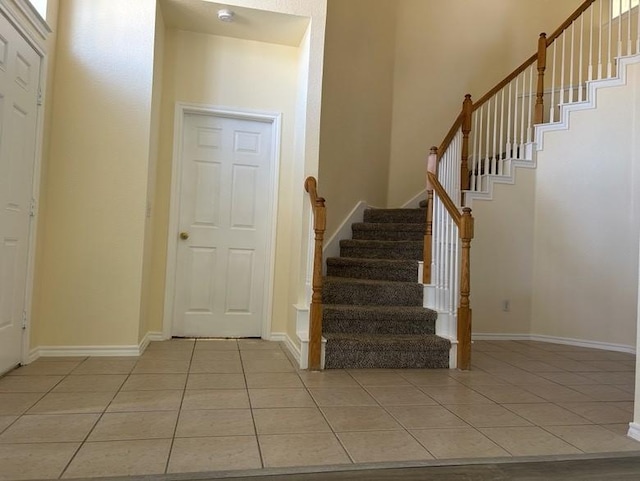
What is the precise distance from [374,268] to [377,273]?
5 cm

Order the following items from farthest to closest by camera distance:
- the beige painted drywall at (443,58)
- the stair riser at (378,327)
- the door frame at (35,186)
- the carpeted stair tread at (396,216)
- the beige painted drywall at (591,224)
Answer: the beige painted drywall at (443,58) → the carpeted stair tread at (396,216) → the beige painted drywall at (591,224) → the stair riser at (378,327) → the door frame at (35,186)

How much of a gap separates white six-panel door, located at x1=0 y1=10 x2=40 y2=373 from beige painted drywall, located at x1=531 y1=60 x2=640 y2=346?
4410 millimetres

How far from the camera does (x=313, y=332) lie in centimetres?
297

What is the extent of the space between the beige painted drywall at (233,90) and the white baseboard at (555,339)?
6.81 ft

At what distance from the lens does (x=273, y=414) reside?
85.1 inches

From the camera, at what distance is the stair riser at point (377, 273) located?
3814 millimetres

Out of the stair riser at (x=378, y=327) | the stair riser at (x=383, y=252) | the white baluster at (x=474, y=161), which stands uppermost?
the white baluster at (x=474, y=161)

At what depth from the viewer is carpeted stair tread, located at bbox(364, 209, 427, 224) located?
463 centimetres

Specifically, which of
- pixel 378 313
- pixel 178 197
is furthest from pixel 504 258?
pixel 178 197

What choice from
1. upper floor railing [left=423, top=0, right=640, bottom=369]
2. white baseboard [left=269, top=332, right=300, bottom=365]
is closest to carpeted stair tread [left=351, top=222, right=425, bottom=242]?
A: upper floor railing [left=423, top=0, right=640, bottom=369]

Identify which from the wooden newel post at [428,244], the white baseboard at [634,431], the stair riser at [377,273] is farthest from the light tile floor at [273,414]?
the stair riser at [377,273]

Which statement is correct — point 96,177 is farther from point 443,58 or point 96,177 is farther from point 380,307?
point 443,58

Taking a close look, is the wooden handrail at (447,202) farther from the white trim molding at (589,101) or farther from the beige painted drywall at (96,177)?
the beige painted drywall at (96,177)

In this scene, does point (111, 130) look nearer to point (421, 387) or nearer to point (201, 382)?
point (201, 382)
